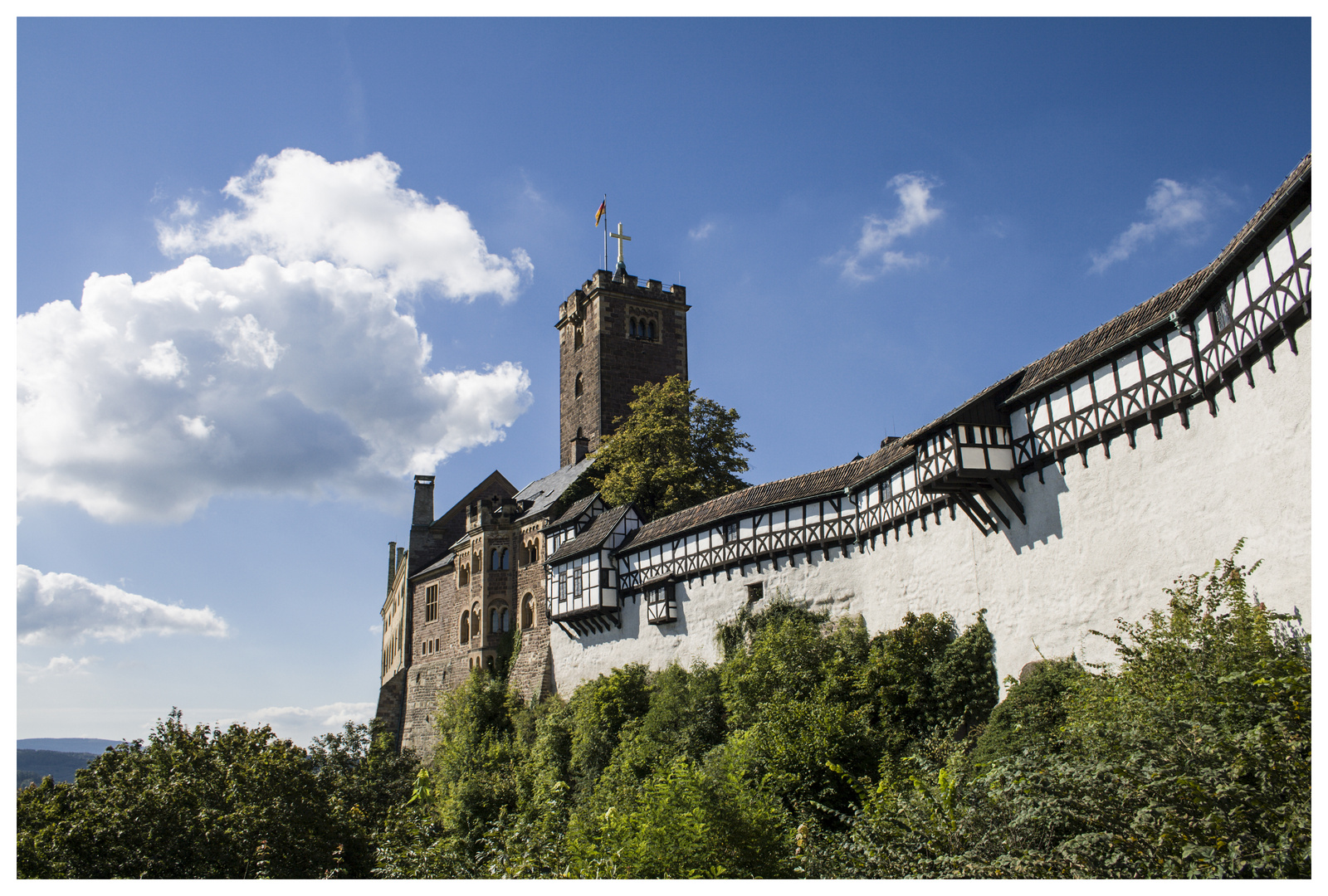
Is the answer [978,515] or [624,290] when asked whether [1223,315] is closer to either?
[978,515]

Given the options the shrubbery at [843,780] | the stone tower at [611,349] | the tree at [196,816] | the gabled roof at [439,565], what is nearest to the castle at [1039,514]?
the shrubbery at [843,780]

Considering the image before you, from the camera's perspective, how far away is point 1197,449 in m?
17.0

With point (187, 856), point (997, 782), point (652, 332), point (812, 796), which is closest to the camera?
point (997, 782)

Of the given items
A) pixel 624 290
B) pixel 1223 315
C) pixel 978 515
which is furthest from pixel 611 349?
pixel 1223 315

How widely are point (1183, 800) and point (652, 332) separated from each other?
4693 centimetres

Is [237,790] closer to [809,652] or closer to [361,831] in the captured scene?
[361,831]

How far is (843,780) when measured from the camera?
72.1 feet

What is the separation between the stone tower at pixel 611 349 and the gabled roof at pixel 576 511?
963 centimetres

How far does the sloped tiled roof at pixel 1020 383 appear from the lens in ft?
50.0

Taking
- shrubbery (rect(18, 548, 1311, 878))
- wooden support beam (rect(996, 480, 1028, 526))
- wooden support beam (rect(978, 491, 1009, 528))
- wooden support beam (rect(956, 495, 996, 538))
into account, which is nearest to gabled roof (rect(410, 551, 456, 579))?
shrubbery (rect(18, 548, 1311, 878))

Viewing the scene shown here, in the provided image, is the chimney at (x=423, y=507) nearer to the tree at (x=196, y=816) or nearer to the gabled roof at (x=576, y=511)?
the gabled roof at (x=576, y=511)

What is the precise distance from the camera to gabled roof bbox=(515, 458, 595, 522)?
46.0 m

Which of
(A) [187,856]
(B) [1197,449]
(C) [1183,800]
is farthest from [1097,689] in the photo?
(A) [187,856]
